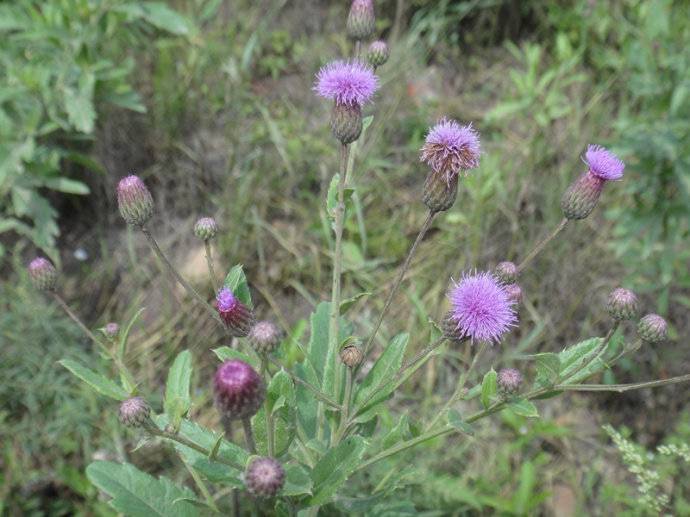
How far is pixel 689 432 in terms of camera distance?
137 inches


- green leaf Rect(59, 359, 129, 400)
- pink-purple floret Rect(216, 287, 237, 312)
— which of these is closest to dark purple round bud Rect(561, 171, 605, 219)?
pink-purple floret Rect(216, 287, 237, 312)

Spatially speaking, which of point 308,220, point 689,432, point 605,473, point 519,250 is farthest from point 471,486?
point 308,220

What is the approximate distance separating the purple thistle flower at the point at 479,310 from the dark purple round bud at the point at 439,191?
0.67 feet

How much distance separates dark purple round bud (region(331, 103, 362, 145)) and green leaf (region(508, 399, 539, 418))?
2.57ft

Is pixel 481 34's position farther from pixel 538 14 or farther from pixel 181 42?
pixel 181 42

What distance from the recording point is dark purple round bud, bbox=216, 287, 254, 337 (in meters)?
1.83

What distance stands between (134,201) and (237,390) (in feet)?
2.26

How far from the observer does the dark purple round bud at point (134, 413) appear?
174cm

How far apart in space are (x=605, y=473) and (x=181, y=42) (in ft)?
10.9

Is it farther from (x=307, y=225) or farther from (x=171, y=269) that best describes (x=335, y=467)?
(x=307, y=225)

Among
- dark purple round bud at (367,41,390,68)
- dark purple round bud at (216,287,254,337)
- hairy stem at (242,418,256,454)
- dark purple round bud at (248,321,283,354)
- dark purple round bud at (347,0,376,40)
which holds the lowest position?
hairy stem at (242,418,256,454)

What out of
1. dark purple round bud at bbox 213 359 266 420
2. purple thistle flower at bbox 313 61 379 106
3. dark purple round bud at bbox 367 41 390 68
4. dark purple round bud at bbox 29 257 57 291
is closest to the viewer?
dark purple round bud at bbox 213 359 266 420

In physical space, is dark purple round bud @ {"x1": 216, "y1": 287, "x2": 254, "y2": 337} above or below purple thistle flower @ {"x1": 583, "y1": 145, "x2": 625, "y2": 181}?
below

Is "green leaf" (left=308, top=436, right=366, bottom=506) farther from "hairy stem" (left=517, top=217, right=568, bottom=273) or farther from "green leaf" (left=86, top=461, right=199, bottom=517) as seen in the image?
"hairy stem" (left=517, top=217, right=568, bottom=273)
